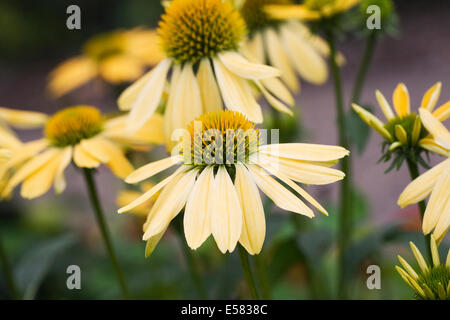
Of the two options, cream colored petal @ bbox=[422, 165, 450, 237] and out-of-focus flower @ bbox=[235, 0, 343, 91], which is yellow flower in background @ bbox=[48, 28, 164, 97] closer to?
out-of-focus flower @ bbox=[235, 0, 343, 91]

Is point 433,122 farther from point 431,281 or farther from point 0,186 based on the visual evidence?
point 0,186

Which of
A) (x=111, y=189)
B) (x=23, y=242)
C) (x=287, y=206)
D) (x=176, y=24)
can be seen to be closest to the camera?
(x=287, y=206)

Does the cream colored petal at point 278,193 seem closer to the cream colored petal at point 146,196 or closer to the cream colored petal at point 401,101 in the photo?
the cream colored petal at point 146,196

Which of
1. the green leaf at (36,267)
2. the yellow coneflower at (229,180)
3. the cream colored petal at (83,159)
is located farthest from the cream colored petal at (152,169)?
the green leaf at (36,267)

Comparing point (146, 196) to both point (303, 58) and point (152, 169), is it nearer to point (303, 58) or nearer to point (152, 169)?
point (152, 169)

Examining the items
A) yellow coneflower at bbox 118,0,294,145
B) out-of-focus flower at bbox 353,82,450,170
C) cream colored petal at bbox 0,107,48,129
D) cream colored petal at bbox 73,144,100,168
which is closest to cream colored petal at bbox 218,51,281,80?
yellow coneflower at bbox 118,0,294,145
